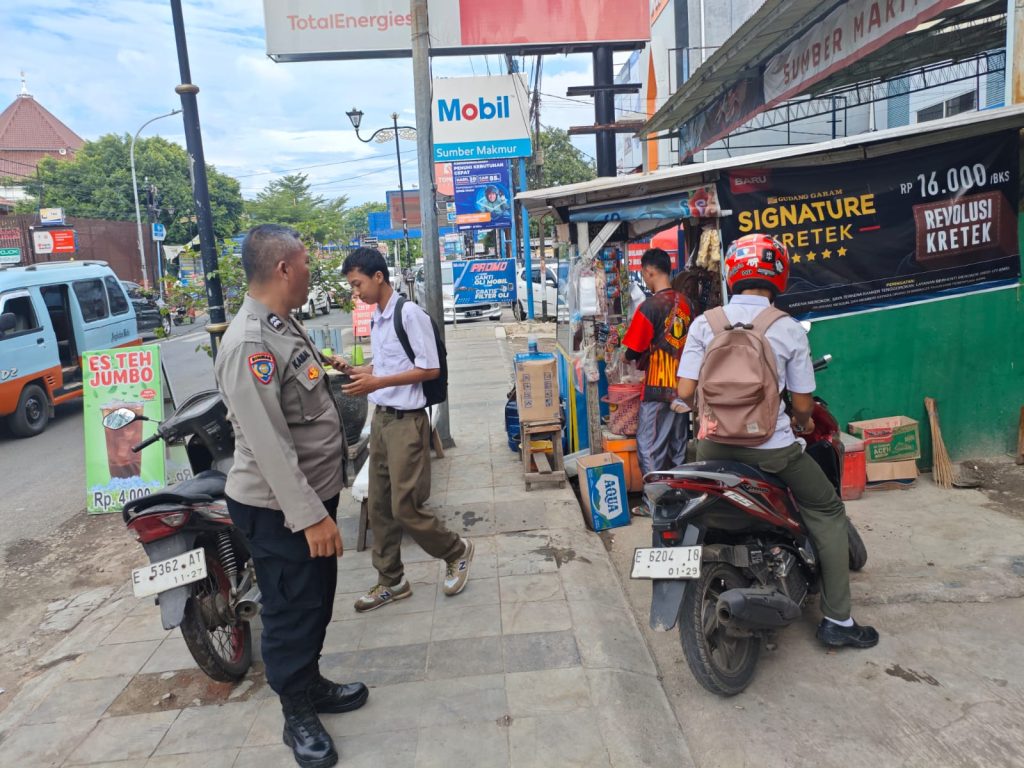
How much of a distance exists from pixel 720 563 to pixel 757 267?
1265 millimetres

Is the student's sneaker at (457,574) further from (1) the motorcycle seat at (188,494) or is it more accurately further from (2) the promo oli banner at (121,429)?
(2) the promo oli banner at (121,429)

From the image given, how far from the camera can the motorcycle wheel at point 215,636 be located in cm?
315

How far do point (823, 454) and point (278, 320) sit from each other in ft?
8.69

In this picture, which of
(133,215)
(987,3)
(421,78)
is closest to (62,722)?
(421,78)

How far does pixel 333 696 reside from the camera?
3002 mm

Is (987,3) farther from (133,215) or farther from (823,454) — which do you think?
(133,215)

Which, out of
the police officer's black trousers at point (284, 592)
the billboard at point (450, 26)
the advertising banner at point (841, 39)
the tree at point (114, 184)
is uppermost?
the tree at point (114, 184)

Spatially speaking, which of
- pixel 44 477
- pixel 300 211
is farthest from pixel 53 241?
pixel 44 477

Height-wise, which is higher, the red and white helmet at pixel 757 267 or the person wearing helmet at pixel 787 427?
the red and white helmet at pixel 757 267

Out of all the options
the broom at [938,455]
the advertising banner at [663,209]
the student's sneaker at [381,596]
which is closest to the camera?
the student's sneaker at [381,596]

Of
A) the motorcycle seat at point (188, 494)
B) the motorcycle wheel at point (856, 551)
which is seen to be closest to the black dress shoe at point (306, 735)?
the motorcycle seat at point (188, 494)

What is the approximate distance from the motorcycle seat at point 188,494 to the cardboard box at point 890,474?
4510mm

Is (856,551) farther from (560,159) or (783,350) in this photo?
(560,159)

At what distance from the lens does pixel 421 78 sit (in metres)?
6.31
